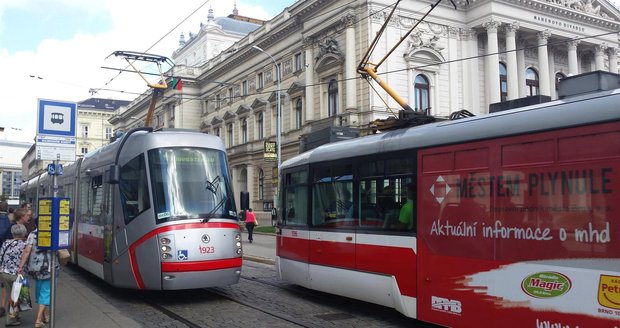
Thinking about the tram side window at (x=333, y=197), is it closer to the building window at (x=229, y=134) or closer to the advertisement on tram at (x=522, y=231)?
the advertisement on tram at (x=522, y=231)

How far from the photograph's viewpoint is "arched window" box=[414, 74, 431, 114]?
35.8 m

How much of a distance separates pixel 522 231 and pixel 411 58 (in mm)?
29930

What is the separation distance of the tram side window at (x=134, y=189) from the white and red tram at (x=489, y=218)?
329cm

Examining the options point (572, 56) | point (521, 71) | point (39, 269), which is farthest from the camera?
point (572, 56)

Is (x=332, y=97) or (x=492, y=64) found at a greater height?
(x=492, y=64)

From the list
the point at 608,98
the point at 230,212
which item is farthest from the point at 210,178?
the point at 608,98

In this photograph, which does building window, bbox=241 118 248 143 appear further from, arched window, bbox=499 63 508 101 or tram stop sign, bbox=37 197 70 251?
tram stop sign, bbox=37 197 70 251

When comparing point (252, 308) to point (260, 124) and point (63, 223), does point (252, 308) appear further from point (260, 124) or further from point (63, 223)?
point (260, 124)

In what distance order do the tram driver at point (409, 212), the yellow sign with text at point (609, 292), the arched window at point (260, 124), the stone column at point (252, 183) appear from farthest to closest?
the arched window at point (260, 124) → the stone column at point (252, 183) → the tram driver at point (409, 212) → the yellow sign with text at point (609, 292)

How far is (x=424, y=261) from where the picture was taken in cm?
736

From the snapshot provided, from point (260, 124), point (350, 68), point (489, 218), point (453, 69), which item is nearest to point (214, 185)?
point (489, 218)

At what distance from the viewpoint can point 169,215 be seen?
9477mm

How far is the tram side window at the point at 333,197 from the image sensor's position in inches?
358

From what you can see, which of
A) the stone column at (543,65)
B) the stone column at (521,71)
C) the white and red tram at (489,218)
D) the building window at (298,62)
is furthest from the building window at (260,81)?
the white and red tram at (489,218)
